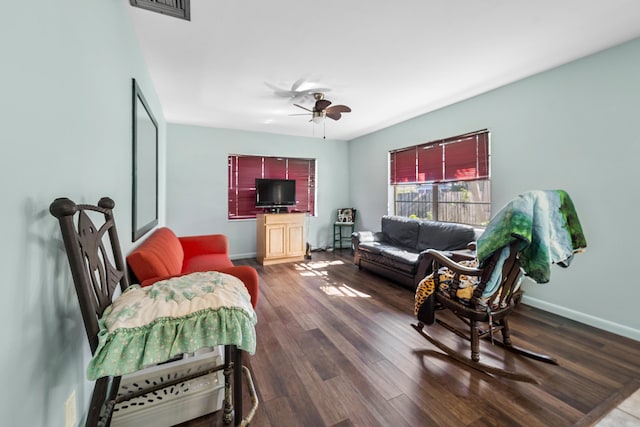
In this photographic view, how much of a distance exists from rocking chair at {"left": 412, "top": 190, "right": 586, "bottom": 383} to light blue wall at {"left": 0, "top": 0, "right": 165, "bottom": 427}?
2.14m

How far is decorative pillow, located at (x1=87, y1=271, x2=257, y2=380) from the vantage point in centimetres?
97

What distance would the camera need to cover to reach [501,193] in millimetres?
3305

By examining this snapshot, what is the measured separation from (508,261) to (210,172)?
15.8ft

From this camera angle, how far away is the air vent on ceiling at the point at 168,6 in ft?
6.13

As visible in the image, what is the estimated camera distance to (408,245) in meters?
4.21

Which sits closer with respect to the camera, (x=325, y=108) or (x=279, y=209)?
(x=325, y=108)

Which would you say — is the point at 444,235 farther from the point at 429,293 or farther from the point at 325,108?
the point at 325,108

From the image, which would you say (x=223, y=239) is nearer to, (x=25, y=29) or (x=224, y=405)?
(x=224, y=405)

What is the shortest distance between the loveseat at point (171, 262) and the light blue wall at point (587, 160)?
123 inches

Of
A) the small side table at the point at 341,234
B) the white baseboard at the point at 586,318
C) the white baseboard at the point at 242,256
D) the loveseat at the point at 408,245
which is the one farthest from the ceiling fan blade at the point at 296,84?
the white baseboard at the point at 586,318

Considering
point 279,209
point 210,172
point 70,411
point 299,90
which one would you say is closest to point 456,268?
point 70,411

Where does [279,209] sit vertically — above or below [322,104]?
below

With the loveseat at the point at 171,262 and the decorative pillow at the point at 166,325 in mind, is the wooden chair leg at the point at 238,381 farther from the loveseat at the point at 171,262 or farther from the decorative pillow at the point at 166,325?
the loveseat at the point at 171,262

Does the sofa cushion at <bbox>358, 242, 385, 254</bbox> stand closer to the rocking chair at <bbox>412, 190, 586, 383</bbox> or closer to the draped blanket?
the rocking chair at <bbox>412, 190, 586, 383</bbox>
